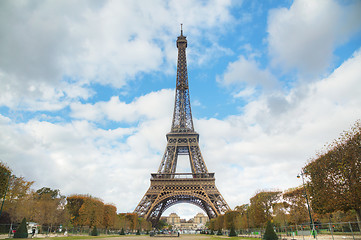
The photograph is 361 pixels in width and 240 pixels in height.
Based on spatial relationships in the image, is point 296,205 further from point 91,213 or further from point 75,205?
point 75,205

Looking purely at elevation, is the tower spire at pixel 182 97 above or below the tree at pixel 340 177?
above

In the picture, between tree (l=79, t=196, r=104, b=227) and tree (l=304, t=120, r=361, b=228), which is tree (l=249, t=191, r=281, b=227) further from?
tree (l=79, t=196, r=104, b=227)

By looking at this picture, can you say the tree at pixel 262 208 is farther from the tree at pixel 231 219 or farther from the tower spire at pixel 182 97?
the tower spire at pixel 182 97

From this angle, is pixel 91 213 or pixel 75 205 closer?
pixel 91 213

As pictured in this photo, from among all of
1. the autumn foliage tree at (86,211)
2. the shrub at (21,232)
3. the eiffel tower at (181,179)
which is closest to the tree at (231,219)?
the eiffel tower at (181,179)

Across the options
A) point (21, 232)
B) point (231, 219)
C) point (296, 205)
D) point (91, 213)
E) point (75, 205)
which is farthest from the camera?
point (296, 205)

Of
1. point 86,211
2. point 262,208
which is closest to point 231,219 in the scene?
point 262,208

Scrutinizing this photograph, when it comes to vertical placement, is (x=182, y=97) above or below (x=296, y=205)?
above
